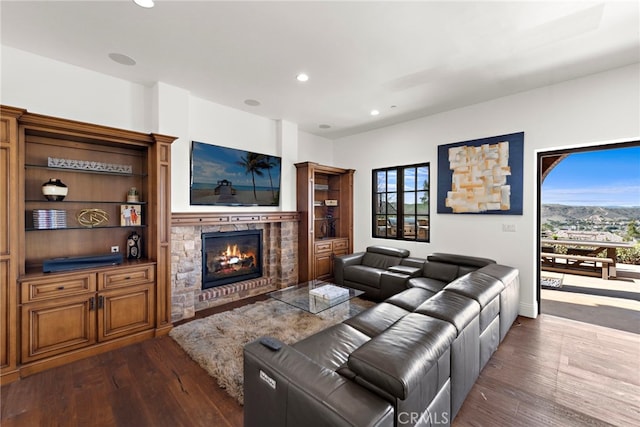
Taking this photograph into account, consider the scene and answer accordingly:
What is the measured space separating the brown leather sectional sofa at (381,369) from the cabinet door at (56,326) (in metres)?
2.17

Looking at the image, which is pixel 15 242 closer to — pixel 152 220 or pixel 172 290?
pixel 152 220

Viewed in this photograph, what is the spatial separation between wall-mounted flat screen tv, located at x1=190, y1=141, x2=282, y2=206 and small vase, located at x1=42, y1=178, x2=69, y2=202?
1304mm

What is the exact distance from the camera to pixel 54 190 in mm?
2680

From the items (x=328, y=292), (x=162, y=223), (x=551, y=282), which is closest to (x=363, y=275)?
(x=328, y=292)

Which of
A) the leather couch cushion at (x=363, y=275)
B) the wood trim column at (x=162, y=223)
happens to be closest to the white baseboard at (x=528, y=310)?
the leather couch cushion at (x=363, y=275)

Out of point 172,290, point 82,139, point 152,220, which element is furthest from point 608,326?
point 82,139

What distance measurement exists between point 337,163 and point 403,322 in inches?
189

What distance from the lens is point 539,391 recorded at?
217 cm

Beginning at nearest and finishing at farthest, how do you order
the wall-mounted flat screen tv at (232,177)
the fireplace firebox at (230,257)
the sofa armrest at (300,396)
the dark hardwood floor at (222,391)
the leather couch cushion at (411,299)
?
the sofa armrest at (300,396) < the dark hardwood floor at (222,391) < the leather couch cushion at (411,299) < the wall-mounted flat screen tv at (232,177) < the fireplace firebox at (230,257)

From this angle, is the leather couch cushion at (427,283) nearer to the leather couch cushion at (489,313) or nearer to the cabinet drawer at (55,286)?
the leather couch cushion at (489,313)

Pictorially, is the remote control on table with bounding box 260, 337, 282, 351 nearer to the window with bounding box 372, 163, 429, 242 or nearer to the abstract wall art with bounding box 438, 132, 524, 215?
the abstract wall art with bounding box 438, 132, 524, 215

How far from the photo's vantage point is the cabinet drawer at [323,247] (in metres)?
5.15

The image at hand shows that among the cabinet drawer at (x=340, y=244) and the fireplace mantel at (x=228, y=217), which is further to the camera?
the cabinet drawer at (x=340, y=244)

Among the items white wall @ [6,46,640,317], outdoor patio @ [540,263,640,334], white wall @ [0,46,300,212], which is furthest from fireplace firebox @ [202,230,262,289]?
outdoor patio @ [540,263,640,334]
